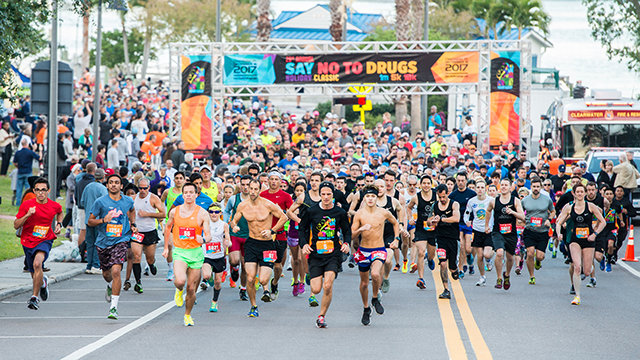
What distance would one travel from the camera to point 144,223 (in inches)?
628

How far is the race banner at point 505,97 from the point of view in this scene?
3088cm

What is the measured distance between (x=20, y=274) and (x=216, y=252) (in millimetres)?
5179

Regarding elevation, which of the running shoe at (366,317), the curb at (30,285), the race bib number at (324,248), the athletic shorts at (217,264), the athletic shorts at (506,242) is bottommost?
the curb at (30,285)

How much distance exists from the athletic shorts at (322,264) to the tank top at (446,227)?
3147 mm

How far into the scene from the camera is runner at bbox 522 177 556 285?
54.8ft

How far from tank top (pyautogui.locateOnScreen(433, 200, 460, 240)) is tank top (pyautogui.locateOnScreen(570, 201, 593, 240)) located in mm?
1787

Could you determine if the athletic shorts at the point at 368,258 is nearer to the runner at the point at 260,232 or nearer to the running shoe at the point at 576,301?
the runner at the point at 260,232

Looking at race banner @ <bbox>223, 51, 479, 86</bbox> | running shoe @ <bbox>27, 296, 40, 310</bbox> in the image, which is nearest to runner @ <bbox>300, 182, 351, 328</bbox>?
running shoe @ <bbox>27, 296, 40, 310</bbox>

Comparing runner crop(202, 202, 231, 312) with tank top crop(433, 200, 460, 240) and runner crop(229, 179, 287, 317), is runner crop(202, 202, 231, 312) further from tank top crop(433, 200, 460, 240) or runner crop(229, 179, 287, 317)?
tank top crop(433, 200, 460, 240)

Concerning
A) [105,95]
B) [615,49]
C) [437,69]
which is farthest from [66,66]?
[615,49]

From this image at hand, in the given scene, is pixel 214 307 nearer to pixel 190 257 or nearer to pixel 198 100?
pixel 190 257

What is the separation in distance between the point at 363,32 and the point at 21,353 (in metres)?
83.5

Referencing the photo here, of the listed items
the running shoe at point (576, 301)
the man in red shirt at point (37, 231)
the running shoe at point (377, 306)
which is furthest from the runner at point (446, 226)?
the man in red shirt at point (37, 231)

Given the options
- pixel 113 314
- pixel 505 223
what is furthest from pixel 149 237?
pixel 505 223
